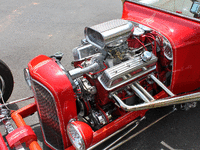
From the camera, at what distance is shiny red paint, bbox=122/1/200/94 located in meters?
2.29

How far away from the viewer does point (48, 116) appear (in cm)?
201

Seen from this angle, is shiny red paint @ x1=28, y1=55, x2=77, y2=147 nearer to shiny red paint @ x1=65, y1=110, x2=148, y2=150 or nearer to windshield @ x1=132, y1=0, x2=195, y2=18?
shiny red paint @ x1=65, y1=110, x2=148, y2=150

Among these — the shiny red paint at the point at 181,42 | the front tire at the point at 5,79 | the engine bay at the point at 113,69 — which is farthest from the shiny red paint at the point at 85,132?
the front tire at the point at 5,79

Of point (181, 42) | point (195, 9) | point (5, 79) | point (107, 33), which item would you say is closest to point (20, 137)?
point (5, 79)

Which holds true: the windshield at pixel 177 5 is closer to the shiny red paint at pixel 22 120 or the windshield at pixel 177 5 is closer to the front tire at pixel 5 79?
the shiny red paint at pixel 22 120

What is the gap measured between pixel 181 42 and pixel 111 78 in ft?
3.19

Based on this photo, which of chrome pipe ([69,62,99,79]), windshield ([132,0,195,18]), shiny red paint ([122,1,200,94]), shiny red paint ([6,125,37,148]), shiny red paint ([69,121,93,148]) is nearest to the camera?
shiny red paint ([69,121,93,148])

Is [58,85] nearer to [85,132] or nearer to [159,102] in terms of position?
[85,132]

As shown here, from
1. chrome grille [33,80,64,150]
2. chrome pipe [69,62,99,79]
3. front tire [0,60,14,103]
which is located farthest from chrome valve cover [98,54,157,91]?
front tire [0,60,14,103]

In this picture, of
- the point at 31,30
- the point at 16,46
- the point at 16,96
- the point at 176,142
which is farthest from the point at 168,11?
the point at 31,30

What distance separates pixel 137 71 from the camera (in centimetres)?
219

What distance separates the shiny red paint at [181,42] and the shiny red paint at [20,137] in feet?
5.64

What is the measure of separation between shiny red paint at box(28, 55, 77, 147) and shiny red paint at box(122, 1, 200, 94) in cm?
130

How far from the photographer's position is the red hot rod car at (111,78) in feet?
6.01
